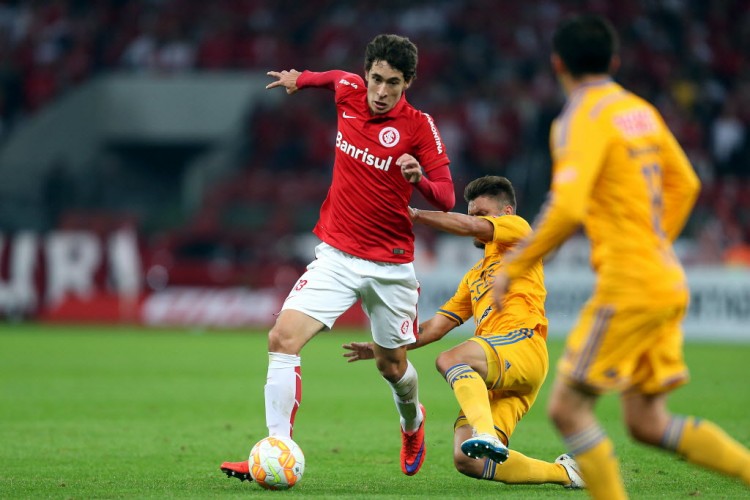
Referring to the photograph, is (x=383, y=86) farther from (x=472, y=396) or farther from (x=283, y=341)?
(x=472, y=396)

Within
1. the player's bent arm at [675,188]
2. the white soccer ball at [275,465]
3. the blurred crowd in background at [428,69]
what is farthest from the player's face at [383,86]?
the blurred crowd in background at [428,69]

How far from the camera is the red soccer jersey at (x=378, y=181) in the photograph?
22.4 feet

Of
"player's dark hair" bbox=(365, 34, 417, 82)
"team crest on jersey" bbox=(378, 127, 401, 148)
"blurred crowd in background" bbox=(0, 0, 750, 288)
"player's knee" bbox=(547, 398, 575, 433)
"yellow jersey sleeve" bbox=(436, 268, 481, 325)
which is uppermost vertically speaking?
"blurred crowd in background" bbox=(0, 0, 750, 288)

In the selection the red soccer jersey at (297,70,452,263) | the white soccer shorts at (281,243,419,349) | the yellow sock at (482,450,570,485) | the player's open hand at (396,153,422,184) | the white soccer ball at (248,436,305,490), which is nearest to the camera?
the player's open hand at (396,153,422,184)

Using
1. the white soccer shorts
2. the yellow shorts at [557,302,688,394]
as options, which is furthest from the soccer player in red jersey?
the yellow shorts at [557,302,688,394]

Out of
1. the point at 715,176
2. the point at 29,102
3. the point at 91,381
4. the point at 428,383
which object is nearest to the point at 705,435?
the point at 428,383

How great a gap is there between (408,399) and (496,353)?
2.83 ft

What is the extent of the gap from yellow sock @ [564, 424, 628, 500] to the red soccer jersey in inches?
95.3

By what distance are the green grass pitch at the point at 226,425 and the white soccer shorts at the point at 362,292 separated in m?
0.94

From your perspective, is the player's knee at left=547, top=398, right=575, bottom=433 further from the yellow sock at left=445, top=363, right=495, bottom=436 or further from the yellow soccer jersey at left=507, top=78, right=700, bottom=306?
the yellow sock at left=445, top=363, right=495, bottom=436

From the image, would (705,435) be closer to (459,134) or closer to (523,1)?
(459,134)

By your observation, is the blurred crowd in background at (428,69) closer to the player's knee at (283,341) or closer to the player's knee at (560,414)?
the player's knee at (283,341)

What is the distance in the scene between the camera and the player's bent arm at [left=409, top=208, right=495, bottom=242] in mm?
6418

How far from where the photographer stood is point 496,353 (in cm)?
662
